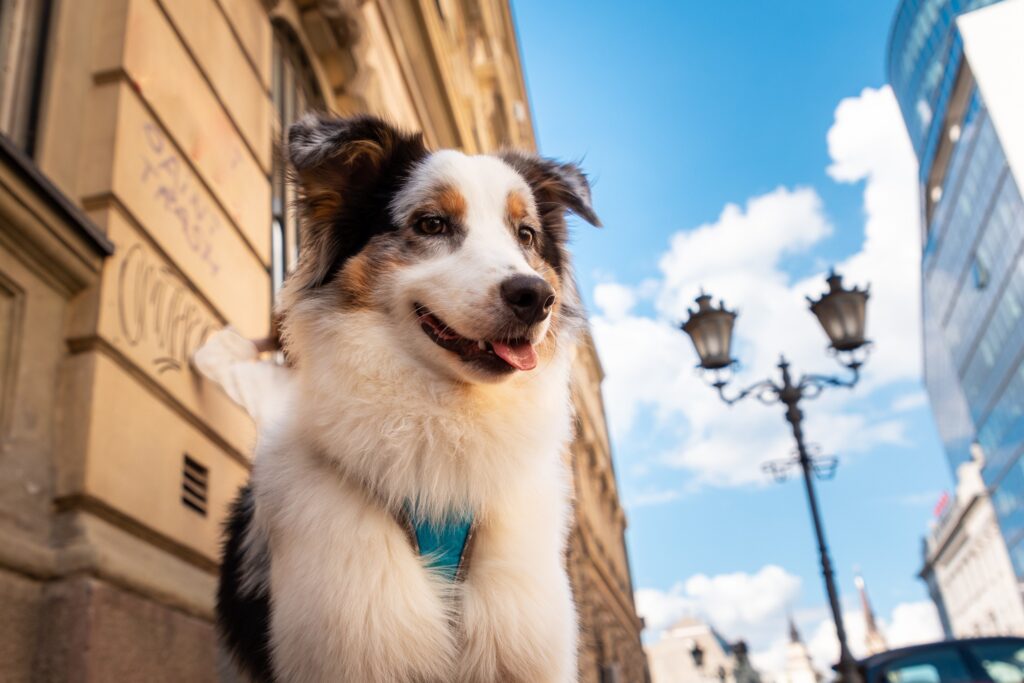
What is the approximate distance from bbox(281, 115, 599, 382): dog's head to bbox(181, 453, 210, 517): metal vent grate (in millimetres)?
2371

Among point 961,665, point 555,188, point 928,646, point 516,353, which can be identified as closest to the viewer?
point 516,353

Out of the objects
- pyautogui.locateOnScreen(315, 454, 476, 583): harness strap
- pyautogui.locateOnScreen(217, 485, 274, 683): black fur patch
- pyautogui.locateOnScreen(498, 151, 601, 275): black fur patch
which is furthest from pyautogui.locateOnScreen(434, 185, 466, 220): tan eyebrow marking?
pyautogui.locateOnScreen(217, 485, 274, 683): black fur patch

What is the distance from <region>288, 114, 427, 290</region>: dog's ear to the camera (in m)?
2.67

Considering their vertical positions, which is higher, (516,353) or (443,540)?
(516,353)

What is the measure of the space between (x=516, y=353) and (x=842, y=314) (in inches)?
283

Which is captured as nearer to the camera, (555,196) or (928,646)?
(555,196)

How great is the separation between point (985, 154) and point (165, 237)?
5378 cm

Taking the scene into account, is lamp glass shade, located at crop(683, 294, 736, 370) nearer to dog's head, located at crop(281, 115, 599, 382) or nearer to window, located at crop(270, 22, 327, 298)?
window, located at crop(270, 22, 327, 298)

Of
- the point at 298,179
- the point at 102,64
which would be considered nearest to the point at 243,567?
the point at 298,179

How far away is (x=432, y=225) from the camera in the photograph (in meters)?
2.65

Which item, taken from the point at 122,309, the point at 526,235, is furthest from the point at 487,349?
the point at 122,309

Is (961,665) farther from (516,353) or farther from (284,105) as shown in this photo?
(284,105)

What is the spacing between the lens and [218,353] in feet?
16.6

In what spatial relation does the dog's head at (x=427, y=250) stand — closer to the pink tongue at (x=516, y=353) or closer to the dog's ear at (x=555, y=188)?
the pink tongue at (x=516, y=353)
